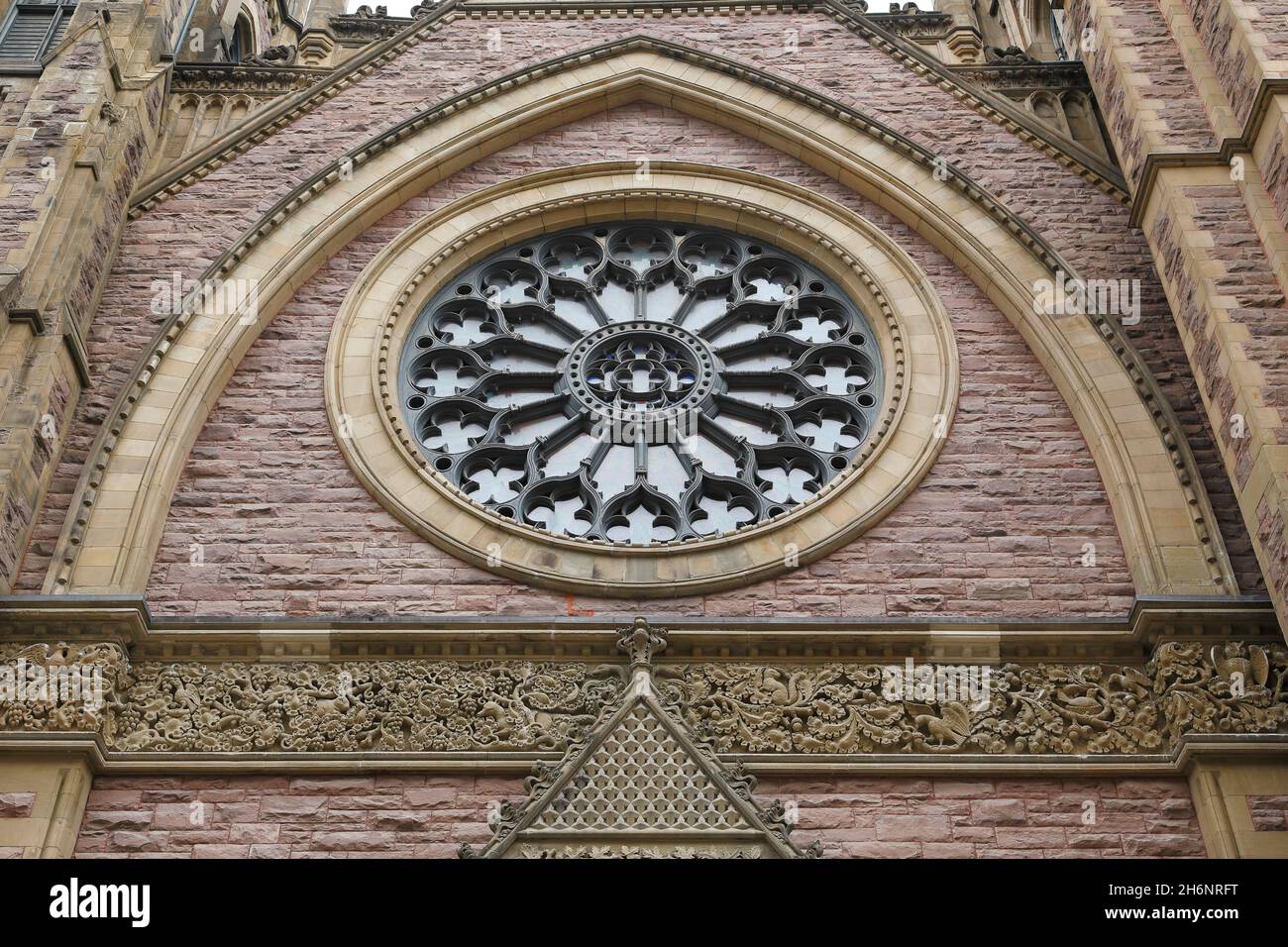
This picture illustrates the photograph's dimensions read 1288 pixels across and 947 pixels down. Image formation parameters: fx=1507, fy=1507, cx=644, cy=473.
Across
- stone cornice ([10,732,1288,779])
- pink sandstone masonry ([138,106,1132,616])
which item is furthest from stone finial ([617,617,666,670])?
stone cornice ([10,732,1288,779])

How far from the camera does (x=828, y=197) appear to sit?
47.7 feet

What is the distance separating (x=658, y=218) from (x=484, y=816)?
6.89 m

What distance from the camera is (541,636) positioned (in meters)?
10.7

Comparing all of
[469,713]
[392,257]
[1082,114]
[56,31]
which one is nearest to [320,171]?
[392,257]

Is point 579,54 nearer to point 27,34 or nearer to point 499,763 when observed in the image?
point 27,34

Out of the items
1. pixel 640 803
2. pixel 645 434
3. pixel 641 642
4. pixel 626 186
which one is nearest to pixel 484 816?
pixel 640 803

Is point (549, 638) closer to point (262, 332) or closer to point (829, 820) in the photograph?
point (829, 820)

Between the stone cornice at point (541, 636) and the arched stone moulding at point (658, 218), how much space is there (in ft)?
2.04

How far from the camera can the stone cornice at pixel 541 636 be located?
10.5 metres

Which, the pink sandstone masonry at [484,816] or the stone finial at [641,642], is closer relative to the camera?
the pink sandstone masonry at [484,816]

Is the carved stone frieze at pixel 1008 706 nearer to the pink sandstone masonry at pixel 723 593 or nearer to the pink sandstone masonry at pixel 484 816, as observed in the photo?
the pink sandstone masonry at pixel 484 816

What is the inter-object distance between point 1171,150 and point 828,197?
339 centimetres

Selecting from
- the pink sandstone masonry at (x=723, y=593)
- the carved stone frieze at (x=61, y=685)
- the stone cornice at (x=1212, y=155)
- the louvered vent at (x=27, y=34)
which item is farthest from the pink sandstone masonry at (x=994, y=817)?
the louvered vent at (x=27, y=34)

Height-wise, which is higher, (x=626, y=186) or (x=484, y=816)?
(x=626, y=186)
